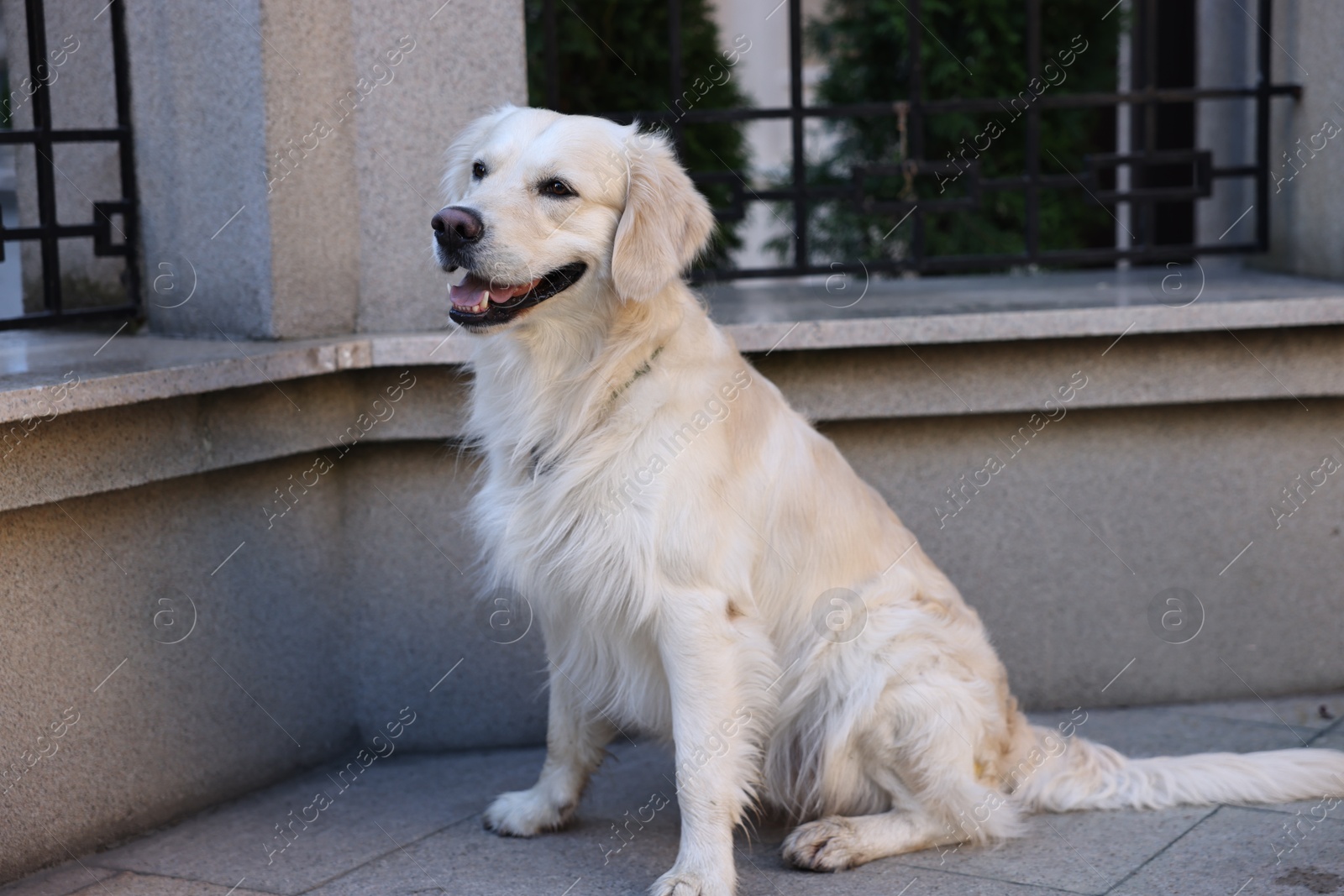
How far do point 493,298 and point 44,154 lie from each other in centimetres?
174

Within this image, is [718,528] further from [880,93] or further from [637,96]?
[880,93]

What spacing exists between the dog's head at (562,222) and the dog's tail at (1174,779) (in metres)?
1.78

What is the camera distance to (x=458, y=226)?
3033mm

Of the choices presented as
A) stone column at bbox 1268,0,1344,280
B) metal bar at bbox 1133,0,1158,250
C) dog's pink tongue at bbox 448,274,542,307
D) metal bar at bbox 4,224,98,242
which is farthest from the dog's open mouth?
stone column at bbox 1268,0,1344,280

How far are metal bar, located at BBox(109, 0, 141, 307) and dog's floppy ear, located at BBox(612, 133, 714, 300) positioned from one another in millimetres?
1853

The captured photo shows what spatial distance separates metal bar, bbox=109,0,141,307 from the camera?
4133 millimetres

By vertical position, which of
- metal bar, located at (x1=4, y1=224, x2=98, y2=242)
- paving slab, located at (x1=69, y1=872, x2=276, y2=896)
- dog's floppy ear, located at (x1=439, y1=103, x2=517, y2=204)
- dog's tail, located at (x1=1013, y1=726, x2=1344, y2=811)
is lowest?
paving slab, located at (x1=69, y1=872, x2=276, y2=896)

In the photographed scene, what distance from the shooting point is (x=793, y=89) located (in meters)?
4.86

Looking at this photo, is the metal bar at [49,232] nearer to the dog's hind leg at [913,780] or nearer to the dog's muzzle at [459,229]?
the dog's muzzle at [459,229]

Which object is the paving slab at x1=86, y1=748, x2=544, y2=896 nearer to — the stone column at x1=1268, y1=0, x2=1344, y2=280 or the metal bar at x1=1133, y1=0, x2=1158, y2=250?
the metal bar at x1=1133, y1=0, x2=1158, y2=250

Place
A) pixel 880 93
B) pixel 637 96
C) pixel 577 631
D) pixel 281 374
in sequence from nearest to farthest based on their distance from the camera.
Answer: pixel 577 631, pixel 281 374, pixel 637 96, pixel 880 93

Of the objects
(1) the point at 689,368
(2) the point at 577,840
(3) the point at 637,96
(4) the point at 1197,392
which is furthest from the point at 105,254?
(4) the point at 1197,392

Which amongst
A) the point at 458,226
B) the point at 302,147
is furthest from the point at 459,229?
the point at 302,147

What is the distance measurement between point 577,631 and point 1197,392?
7.73 feet
